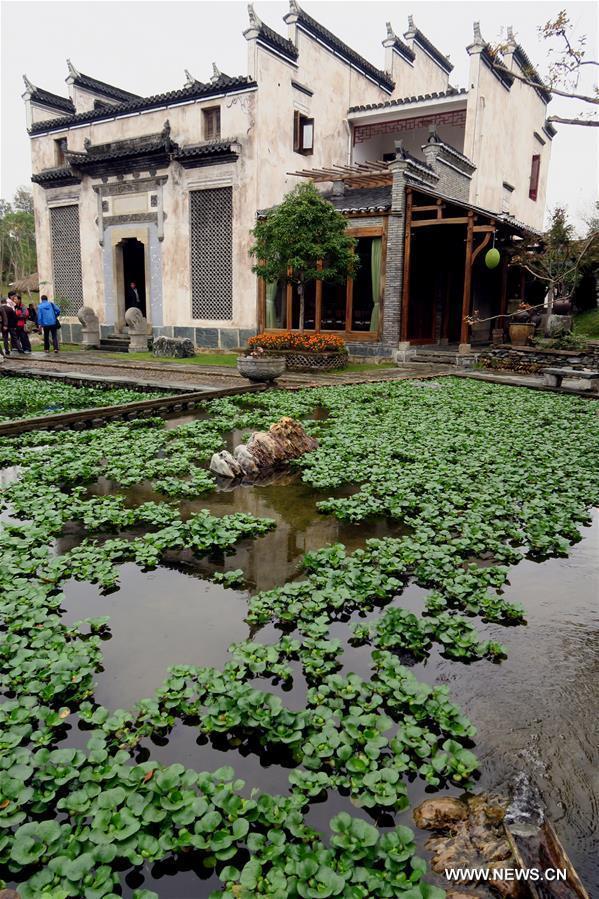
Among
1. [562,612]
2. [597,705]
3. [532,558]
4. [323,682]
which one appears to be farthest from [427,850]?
[532,558]

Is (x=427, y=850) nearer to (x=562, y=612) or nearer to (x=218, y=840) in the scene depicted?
(x=218, y=840)

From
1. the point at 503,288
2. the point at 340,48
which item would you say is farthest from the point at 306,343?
the point at 340,48

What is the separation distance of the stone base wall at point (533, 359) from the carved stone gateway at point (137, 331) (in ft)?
33.1

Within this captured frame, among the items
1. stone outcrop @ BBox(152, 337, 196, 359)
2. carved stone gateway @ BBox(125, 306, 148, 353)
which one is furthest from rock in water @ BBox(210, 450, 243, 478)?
carved stone gateway @ BBox(125, 306, 148, 353)

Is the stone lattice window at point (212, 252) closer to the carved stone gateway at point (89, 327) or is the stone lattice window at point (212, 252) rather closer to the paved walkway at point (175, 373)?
the paved walkway at point (175, 373)

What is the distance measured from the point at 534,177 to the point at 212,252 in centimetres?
1408

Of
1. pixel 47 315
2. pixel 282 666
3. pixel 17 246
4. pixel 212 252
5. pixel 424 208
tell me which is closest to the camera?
pixel 282 666

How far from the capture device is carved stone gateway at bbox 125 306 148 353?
18516mm

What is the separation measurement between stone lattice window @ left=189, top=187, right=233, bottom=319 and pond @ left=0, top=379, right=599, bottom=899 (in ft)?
43.3

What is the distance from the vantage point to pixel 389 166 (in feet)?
49.0

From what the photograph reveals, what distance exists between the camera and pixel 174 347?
16906 mm

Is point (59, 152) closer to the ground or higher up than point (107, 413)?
higher up

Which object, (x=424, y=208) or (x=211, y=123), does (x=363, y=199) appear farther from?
Answer: (x=211, y=123)

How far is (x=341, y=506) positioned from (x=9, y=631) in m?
2.41
